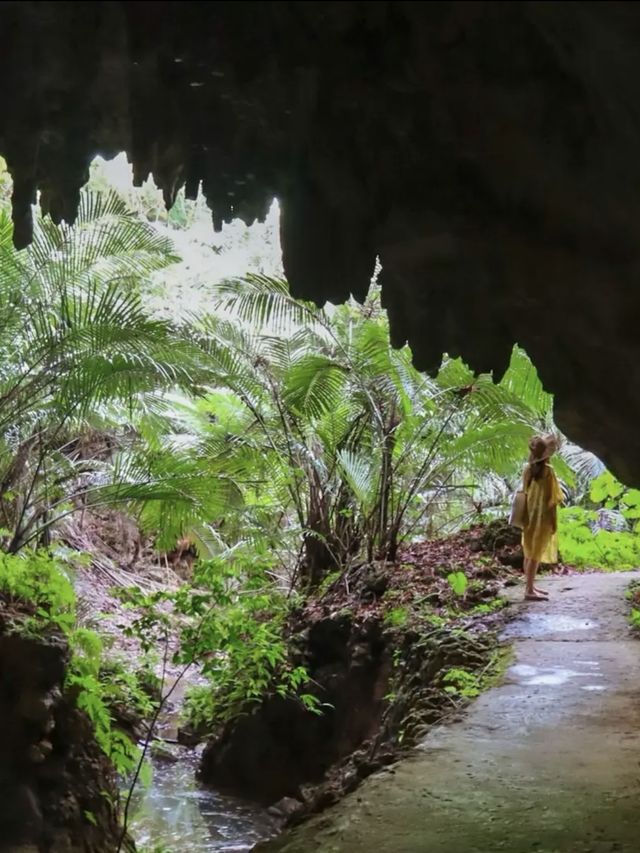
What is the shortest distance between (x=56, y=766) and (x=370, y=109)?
476cm

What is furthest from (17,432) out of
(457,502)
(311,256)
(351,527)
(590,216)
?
(457,502)

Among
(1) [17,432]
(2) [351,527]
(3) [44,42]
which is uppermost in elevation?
(3) [44,42]

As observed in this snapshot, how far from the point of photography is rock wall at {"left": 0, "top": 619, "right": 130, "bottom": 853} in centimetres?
556

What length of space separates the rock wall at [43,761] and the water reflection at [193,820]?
72.6 inches

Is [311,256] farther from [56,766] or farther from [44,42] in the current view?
[56,766]

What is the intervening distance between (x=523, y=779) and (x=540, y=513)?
4215 mm

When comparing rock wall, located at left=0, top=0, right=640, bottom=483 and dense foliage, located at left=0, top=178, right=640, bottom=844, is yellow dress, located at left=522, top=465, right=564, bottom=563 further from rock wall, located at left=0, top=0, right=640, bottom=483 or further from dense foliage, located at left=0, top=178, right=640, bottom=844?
rock wall, located at left=0, top=0, right=640, bottom=483

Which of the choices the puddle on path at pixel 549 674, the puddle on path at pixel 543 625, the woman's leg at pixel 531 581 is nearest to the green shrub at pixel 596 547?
the woman's leg at pixel 531 581

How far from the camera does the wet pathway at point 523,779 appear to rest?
3996 millimetres

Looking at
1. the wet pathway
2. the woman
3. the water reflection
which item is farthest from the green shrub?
the water reflection

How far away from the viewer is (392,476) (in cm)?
1000

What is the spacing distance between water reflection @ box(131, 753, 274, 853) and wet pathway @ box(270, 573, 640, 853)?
3.27 meters

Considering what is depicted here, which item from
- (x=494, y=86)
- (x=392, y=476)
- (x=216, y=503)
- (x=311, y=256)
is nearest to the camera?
(x=494, y=86)

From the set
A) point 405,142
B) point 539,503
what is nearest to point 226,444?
point 539,503
